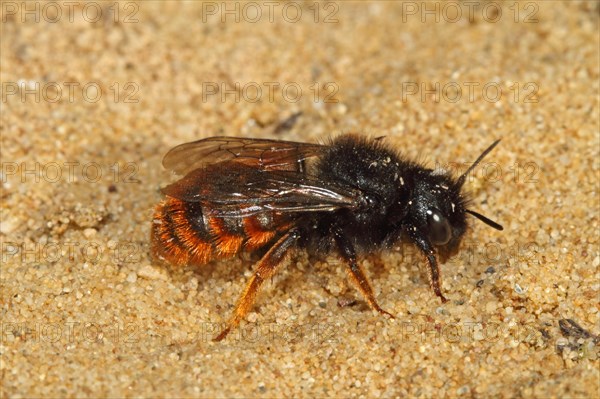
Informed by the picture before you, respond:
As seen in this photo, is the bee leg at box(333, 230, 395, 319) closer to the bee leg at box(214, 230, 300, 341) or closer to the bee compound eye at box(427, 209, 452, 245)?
the bee leg at box(214, 230, 300, 341)

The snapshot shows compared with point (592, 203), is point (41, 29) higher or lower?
higher

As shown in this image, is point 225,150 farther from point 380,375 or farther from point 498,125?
point 498,125

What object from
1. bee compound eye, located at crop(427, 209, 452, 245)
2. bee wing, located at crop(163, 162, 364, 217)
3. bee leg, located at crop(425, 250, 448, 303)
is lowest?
bee leg, located at crop(425, 250, 448, 303)

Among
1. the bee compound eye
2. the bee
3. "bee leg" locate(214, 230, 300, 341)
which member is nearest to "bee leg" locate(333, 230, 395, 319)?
the bee

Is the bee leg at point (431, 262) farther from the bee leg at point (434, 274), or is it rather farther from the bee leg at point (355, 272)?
the bee leg at point (355, 272)

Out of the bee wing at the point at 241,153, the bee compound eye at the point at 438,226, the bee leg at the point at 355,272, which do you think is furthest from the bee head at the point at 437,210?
the bee wing at the point at 241,153

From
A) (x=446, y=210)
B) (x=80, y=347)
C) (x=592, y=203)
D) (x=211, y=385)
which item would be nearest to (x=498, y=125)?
(x=592, y=203)

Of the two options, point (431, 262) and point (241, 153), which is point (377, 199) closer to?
point (431, 262)
